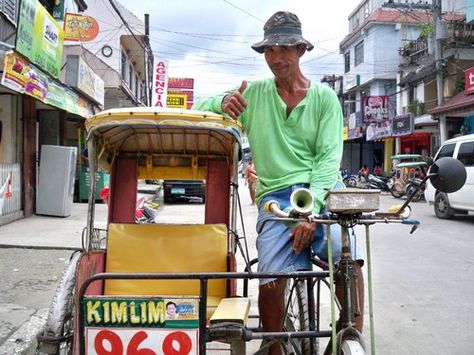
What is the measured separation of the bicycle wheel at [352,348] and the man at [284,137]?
2.01ft

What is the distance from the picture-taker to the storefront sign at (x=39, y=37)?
8.64 m

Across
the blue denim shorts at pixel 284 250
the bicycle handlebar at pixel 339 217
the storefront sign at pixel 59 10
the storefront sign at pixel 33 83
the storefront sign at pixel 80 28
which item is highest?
the storefront sign at pixel 80 28

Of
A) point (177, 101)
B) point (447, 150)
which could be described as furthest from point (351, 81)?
point (447, 150)

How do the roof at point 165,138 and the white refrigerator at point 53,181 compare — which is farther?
the white refrigerator at point 53,181

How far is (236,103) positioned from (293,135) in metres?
0.37

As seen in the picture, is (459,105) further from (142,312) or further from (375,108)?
(142,312)

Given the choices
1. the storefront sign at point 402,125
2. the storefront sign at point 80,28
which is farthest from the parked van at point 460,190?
the storefront sign at point 80,28

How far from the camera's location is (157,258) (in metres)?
3.58

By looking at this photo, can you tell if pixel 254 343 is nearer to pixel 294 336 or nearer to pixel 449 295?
pixel 294 336

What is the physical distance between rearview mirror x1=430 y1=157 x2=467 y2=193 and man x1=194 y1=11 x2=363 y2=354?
0.65 m

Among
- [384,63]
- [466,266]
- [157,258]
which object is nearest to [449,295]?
[466,266]

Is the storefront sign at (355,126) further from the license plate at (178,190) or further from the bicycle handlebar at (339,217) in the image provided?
the bicycle handlebar at (339,217)

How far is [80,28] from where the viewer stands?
17.4 metres

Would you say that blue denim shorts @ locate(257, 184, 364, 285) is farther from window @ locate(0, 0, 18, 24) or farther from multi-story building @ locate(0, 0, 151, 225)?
window @ locate(0, 0, 18, 24)
